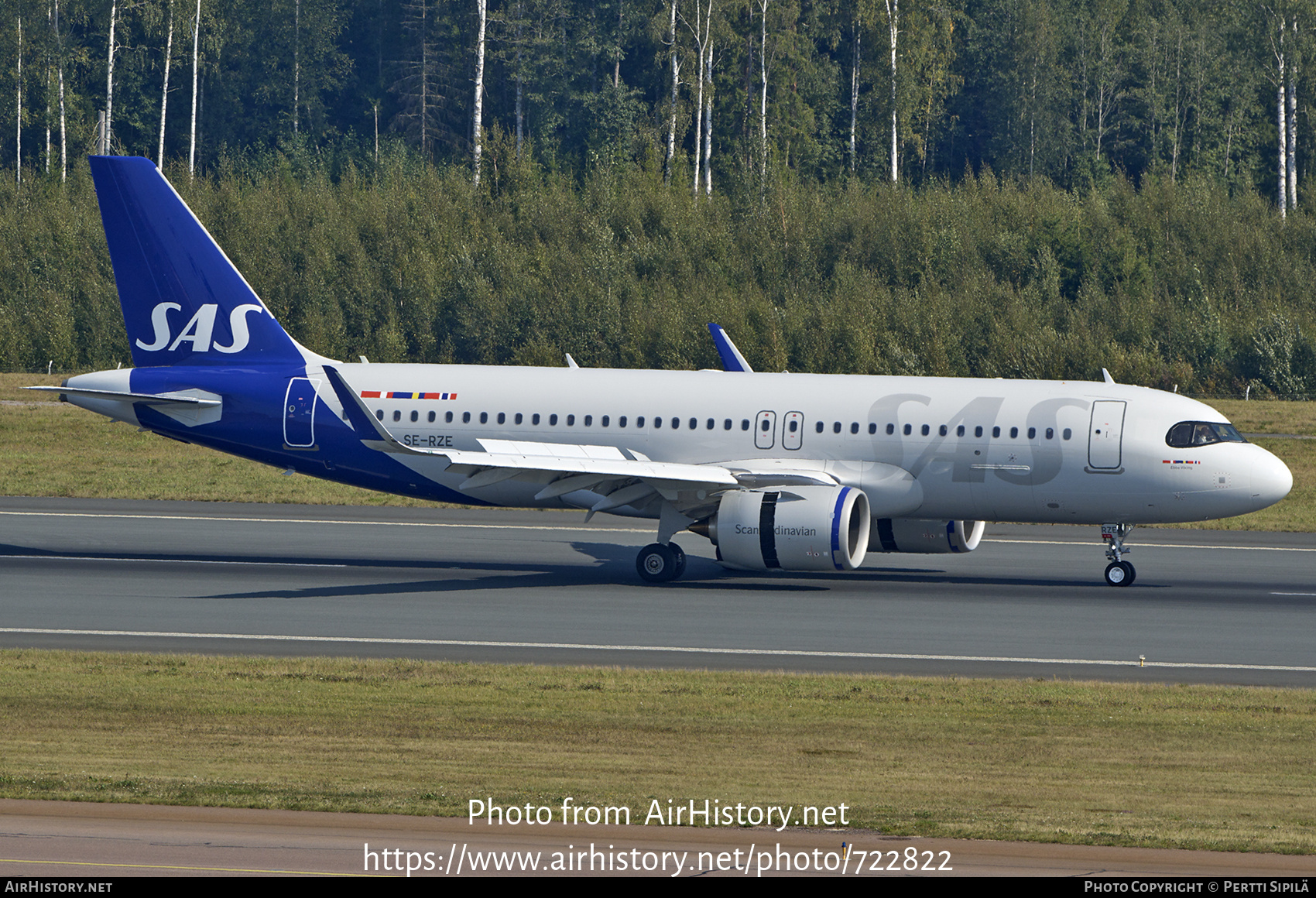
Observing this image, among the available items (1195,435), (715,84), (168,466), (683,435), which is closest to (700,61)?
(715,84)

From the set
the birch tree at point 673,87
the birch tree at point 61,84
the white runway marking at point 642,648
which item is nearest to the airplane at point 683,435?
the white runway marking at point 642,648

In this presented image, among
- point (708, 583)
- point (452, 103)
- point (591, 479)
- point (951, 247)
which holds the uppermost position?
point (452, 103)

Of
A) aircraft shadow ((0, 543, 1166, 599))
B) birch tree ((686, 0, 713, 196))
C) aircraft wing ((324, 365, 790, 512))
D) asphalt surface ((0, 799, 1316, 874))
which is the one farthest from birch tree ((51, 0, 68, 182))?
asphalt surface ((0, 799, 1316, 874))

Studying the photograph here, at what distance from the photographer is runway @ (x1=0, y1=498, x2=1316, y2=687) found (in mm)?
23641

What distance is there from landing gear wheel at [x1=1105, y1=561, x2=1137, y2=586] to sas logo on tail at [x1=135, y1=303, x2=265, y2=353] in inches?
713

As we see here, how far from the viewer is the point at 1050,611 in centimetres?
2764

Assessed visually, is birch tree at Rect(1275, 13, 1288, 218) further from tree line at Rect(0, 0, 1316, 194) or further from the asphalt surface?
the asphalt surface

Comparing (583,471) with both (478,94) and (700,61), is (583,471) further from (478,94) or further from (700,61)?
(700,61)

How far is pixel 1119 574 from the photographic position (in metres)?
30.7

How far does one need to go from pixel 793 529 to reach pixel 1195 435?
320 inches

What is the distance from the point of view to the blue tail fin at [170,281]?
33.6 m
